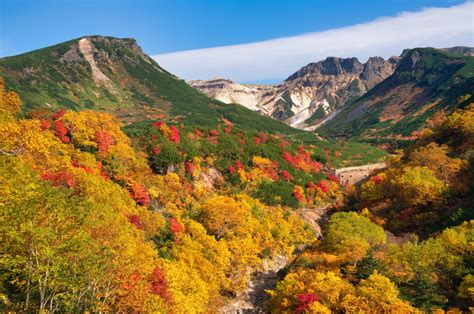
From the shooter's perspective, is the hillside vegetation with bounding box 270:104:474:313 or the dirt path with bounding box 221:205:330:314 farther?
the dirt path with bounding box 221:205:330:314

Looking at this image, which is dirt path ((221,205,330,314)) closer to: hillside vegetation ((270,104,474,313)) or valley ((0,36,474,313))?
valley ((0,36,474,313))

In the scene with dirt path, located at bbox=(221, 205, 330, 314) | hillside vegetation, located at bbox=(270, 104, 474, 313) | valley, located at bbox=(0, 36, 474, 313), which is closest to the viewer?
valley, located at bbox=(0, 36, 474, 313)

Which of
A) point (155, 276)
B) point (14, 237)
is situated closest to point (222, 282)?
point (155, 276)

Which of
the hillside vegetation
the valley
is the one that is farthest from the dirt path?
the hillside vegetation

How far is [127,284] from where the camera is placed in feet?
106

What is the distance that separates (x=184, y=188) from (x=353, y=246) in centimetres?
3859

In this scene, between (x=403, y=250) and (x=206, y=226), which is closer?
(x=403, y=250)

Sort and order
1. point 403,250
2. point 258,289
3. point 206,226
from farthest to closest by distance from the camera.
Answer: point 206,226 < point 258,289 < point 403,250

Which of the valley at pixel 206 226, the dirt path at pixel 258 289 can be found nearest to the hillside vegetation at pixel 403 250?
the valley at pixel 206 226

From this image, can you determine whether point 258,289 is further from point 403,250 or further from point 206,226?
point 403,250

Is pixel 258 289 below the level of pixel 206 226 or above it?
below

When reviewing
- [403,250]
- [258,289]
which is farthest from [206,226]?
[403,250]

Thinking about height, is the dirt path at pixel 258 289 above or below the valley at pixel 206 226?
below

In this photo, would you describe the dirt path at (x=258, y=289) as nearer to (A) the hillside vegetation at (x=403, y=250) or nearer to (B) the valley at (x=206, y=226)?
(B) the valley at (x=206, y=226)
